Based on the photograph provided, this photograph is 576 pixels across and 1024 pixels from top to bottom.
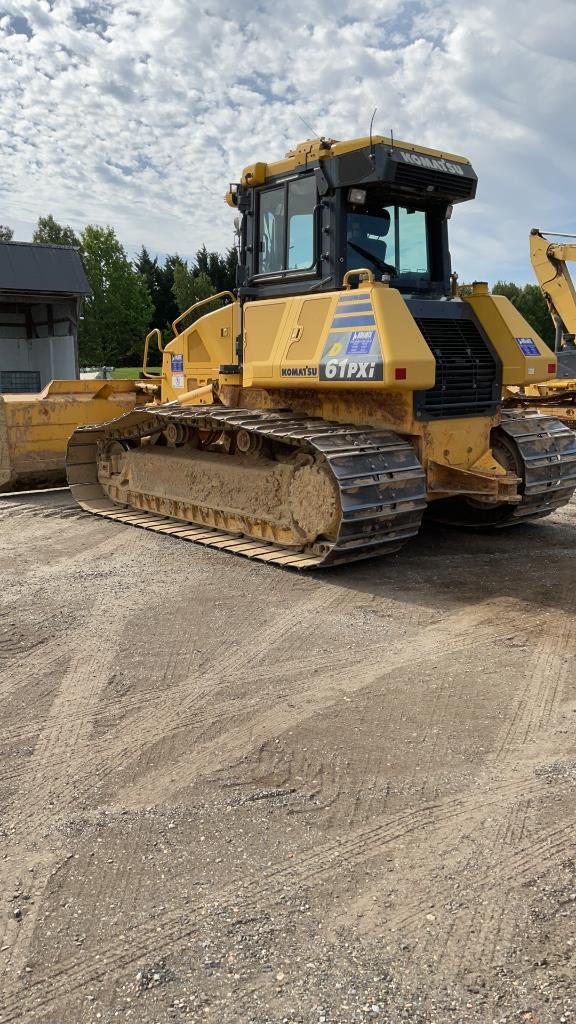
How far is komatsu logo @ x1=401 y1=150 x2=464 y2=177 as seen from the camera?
7195 millimetres

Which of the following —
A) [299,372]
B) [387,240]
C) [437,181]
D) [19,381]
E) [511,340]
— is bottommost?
[299,372]

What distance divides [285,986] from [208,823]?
86 centimetres

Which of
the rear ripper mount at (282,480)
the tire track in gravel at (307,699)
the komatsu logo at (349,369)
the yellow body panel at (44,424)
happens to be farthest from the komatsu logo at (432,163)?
the yellow body panel at (44,424)

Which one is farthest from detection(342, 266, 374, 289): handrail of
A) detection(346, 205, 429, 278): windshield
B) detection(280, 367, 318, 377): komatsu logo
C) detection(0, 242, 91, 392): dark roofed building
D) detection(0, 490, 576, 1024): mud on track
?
detection(0, 242, 91, 392): dark roofed building

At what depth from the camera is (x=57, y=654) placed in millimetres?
4887

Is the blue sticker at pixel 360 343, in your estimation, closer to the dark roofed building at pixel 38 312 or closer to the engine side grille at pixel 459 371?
the engine side grille at pixel 459 371

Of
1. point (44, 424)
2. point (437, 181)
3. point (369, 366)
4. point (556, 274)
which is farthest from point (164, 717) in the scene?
point (556, 274)

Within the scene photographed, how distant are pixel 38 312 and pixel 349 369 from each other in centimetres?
1684

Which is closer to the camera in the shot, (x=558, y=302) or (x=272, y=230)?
(x=272, y=230)

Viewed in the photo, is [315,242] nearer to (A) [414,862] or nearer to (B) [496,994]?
(A) [414,862]

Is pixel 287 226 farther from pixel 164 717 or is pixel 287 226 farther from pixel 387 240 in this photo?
pixel 164 717

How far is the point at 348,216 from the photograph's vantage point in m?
7.30

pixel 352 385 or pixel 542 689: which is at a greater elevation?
pixel 352 385

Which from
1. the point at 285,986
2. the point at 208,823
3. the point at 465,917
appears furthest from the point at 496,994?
the point at 208,823
